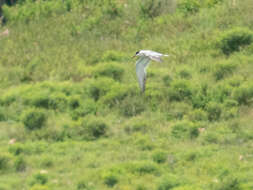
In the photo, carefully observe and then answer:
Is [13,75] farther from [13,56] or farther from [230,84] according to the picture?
[230,84]

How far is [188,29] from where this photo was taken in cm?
1426

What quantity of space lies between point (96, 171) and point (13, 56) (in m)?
5.89

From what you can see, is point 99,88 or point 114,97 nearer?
point 114,97

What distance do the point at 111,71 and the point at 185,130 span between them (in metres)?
2.56

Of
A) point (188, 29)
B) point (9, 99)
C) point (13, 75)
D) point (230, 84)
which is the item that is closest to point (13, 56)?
point (13, 75)

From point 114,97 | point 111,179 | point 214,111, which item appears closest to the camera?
point 111,179

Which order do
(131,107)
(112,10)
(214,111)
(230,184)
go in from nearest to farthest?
(230,184) < (214,111) < (131,107) < (112,10)

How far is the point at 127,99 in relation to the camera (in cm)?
1166

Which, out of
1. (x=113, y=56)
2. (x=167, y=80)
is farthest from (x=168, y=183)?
(x=113, y=56)

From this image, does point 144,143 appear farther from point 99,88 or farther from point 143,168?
point 99,88

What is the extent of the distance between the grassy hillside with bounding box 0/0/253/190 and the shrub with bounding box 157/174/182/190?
2cm

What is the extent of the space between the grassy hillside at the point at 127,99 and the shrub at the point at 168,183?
0.02m

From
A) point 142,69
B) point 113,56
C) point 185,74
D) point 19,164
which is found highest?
point 142,69

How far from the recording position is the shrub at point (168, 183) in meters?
8.55
